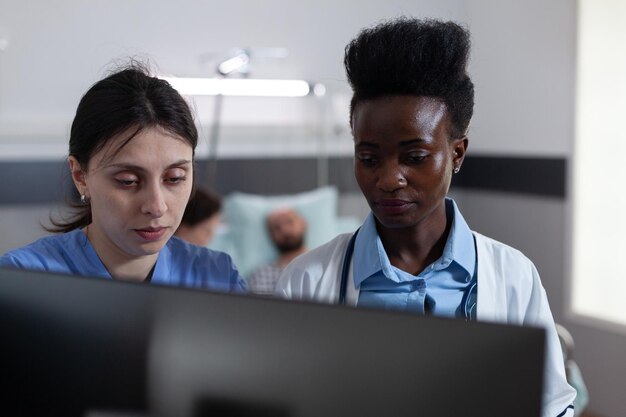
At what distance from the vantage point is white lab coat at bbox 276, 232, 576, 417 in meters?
0.92

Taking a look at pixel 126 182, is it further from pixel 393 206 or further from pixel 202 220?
pixel 202 220

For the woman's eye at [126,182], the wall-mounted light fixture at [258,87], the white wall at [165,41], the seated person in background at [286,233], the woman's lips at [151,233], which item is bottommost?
the seated person in background at [286,233]

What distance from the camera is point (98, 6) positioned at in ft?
10.3

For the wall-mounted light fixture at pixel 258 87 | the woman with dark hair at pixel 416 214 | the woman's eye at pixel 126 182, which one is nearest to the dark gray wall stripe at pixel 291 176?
the wall-mounted light fixture at pixel 258 87

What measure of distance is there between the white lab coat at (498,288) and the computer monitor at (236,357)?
291 millimetres

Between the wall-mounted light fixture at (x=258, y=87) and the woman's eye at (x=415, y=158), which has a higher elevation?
the wall-mounted light fixture at (x=258, y=87)

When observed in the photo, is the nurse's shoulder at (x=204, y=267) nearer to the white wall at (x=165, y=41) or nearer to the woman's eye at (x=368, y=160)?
the woman's eye at (x=368, y=160)

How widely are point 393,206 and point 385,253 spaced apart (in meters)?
0.07

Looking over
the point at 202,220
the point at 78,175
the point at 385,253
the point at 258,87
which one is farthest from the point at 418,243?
the point at 258,87

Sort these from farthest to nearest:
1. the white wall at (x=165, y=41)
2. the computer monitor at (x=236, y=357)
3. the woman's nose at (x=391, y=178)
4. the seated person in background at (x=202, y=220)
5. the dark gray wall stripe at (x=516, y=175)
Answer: the dark gray wall stripe at (x=516, y=175), the white wall at (x=165, y=41), the seated person in background at (x=202, y=220), the woman's nose at (x=391, y=178), the computer monitor at (x=236, y=357)

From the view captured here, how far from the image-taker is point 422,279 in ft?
3.16

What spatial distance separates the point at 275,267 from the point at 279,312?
7.75ft

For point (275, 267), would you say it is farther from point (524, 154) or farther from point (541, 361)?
point (541, 361)

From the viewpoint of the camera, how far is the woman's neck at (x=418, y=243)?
0.99 m
